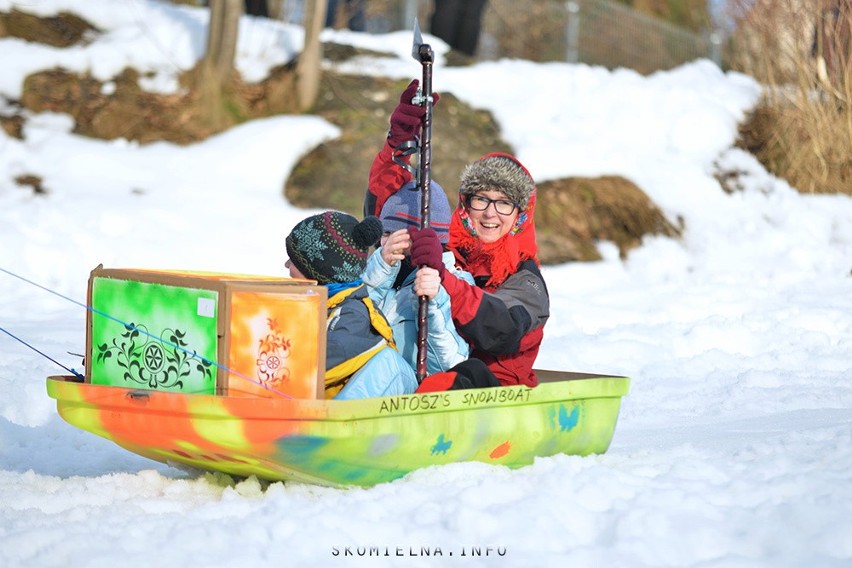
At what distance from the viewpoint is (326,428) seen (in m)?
3.77

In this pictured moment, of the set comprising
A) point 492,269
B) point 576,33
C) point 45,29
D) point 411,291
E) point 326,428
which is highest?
point 576,33

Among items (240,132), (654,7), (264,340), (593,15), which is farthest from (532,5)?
(264,340)

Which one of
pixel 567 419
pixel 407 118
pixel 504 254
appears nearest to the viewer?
pixel 567 419

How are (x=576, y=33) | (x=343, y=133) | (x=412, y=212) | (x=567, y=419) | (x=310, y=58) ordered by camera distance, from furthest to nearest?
(x=576, y=33) < (x=310, y=58) < (x=343, y=133) < (x=412, y=212) < (x=567, y=419)

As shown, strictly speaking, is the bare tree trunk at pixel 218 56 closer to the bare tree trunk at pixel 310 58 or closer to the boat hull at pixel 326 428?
the bare tree trunk at pixel 310 58

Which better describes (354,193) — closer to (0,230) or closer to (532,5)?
(0,230)

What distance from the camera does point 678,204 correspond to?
37.9 ft

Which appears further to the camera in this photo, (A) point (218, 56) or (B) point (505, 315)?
(A) point (218, 56)

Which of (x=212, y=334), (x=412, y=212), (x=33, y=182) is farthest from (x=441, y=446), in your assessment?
(x=33, y=182)

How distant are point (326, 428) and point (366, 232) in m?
0.82

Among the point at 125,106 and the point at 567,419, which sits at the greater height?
the point at 125,106

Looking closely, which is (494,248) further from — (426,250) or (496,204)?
(426,250)

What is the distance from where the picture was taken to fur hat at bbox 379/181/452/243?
5120 mm

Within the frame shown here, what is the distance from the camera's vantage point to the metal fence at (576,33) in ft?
50.0
